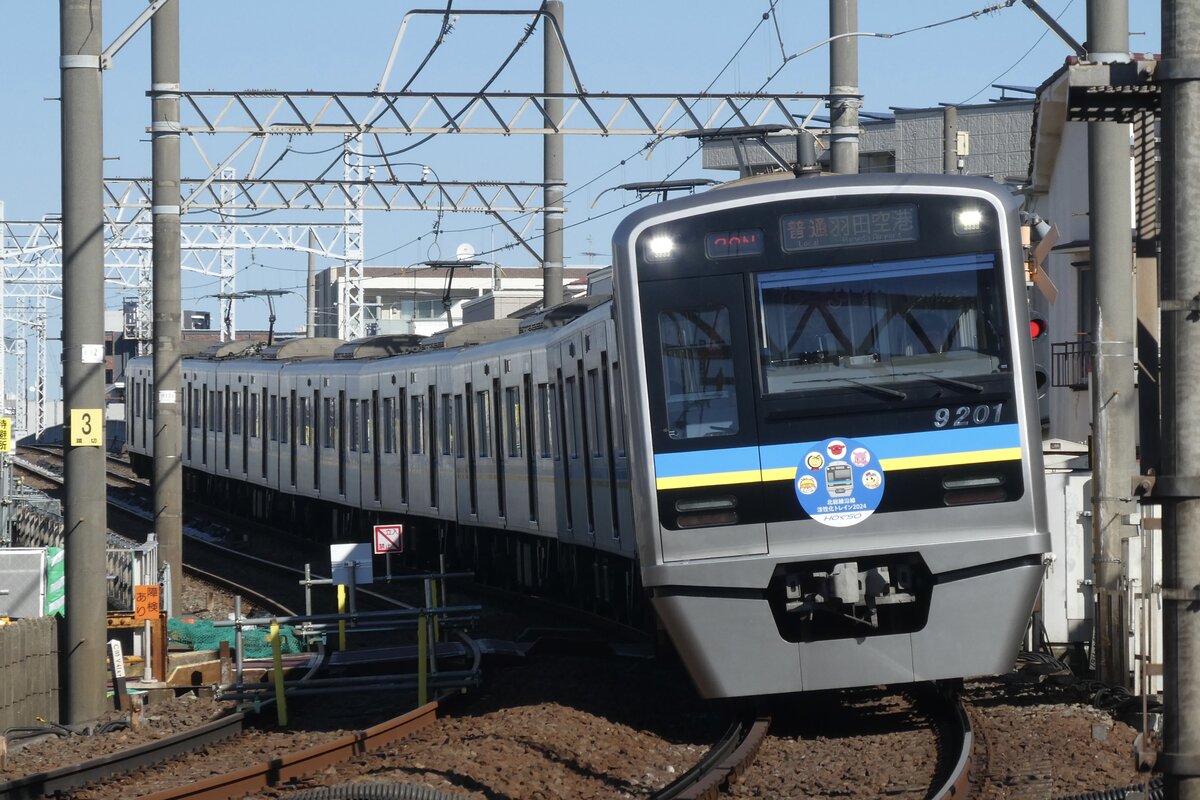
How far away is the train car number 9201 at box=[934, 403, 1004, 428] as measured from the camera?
29.3ft

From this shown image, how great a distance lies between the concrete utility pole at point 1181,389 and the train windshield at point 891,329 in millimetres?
4315

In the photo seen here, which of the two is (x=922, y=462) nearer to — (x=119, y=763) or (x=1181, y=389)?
(x=1181, y=389)

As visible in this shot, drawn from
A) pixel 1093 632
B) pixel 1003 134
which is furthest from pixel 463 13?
pixel 1003 134

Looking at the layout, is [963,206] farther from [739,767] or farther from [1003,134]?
[1003,134]

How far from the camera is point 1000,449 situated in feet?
29.3

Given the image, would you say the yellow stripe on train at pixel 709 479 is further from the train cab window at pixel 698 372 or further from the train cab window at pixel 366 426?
the train cab window at pixel 366 426

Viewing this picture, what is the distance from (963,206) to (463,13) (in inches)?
423

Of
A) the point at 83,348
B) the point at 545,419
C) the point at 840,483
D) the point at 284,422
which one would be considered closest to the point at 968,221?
the point at 840,483

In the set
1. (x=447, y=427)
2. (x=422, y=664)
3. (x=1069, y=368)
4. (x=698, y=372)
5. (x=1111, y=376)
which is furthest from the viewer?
(x=1069, y=368)

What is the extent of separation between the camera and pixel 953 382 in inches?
353

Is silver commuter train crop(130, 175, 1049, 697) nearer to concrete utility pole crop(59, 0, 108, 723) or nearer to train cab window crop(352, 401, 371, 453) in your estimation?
concrete utility pole crop(59, 0, 108, 723)

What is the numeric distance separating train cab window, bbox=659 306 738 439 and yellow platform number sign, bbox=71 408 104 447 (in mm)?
4846

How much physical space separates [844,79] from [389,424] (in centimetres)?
1165

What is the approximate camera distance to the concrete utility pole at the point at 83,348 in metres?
12.2
